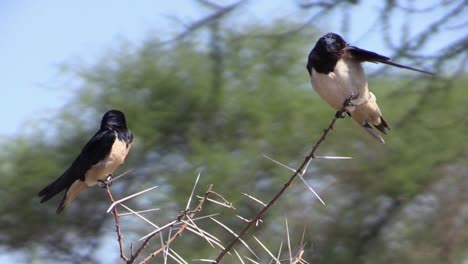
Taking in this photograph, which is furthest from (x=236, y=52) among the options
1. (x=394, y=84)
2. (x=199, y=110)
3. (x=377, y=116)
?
(x=377, y=116)

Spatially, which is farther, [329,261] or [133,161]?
[133,161]

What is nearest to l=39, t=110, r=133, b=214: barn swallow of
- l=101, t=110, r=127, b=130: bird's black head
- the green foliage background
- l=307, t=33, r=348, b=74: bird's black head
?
l=101, t=110, r=127, b=130: bird's black head

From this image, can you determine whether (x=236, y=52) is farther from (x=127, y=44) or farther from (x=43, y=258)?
(x=43, y=258)

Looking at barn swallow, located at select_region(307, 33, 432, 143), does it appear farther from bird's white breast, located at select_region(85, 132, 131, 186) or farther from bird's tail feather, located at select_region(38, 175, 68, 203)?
bird's tail feather, located at select_region(38, 175, 68, 203)

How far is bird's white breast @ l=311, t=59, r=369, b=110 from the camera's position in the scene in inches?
151

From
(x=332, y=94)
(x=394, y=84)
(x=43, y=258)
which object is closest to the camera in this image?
(x=332, y=94)

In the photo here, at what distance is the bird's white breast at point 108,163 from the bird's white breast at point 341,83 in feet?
2.86

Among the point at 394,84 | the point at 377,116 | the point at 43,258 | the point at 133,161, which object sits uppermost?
the point at 377,116

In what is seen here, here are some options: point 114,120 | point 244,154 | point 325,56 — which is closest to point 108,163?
point 114,120

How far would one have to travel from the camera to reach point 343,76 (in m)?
3.90

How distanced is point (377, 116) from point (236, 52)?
8.02m

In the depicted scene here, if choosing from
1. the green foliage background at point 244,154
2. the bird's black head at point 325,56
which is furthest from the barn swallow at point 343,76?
the green foliage background at point 244,154

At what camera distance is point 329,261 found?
36.3ft

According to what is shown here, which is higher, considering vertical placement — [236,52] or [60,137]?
[236,52]
